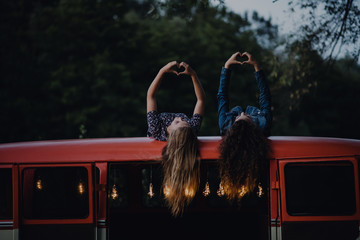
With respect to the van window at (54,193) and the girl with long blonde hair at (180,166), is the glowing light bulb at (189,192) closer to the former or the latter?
the girl with long blonde hair at (180,166)

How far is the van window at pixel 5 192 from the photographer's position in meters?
5.21

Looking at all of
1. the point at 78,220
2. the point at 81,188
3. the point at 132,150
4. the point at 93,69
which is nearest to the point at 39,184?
the point at 81,188

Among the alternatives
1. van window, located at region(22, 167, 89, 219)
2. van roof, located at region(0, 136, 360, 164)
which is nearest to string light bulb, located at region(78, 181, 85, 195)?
van window, located at region(22, 167, 89, 219)

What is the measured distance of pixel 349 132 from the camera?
116ft

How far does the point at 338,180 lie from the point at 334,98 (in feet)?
107

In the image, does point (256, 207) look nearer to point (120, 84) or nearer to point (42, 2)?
point (120, 84)

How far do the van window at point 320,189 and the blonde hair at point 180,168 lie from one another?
3.43ft

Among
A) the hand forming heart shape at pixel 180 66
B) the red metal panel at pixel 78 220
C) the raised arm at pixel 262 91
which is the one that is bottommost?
the red metal panel at pixel 78 220

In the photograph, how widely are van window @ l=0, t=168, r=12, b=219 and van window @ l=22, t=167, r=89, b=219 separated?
8.2 inches

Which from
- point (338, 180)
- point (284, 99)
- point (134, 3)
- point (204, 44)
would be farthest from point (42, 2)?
point (338, 180)

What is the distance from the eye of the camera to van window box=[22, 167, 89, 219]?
5180mm

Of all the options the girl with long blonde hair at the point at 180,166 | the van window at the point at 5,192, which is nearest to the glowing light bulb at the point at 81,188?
the van window at the point at 5,192

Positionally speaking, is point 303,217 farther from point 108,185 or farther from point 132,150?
point 108,185

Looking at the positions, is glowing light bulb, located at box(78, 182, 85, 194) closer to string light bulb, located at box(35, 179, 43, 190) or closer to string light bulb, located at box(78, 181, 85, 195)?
string light bulb, located at box(78, 181, 85, 195)
